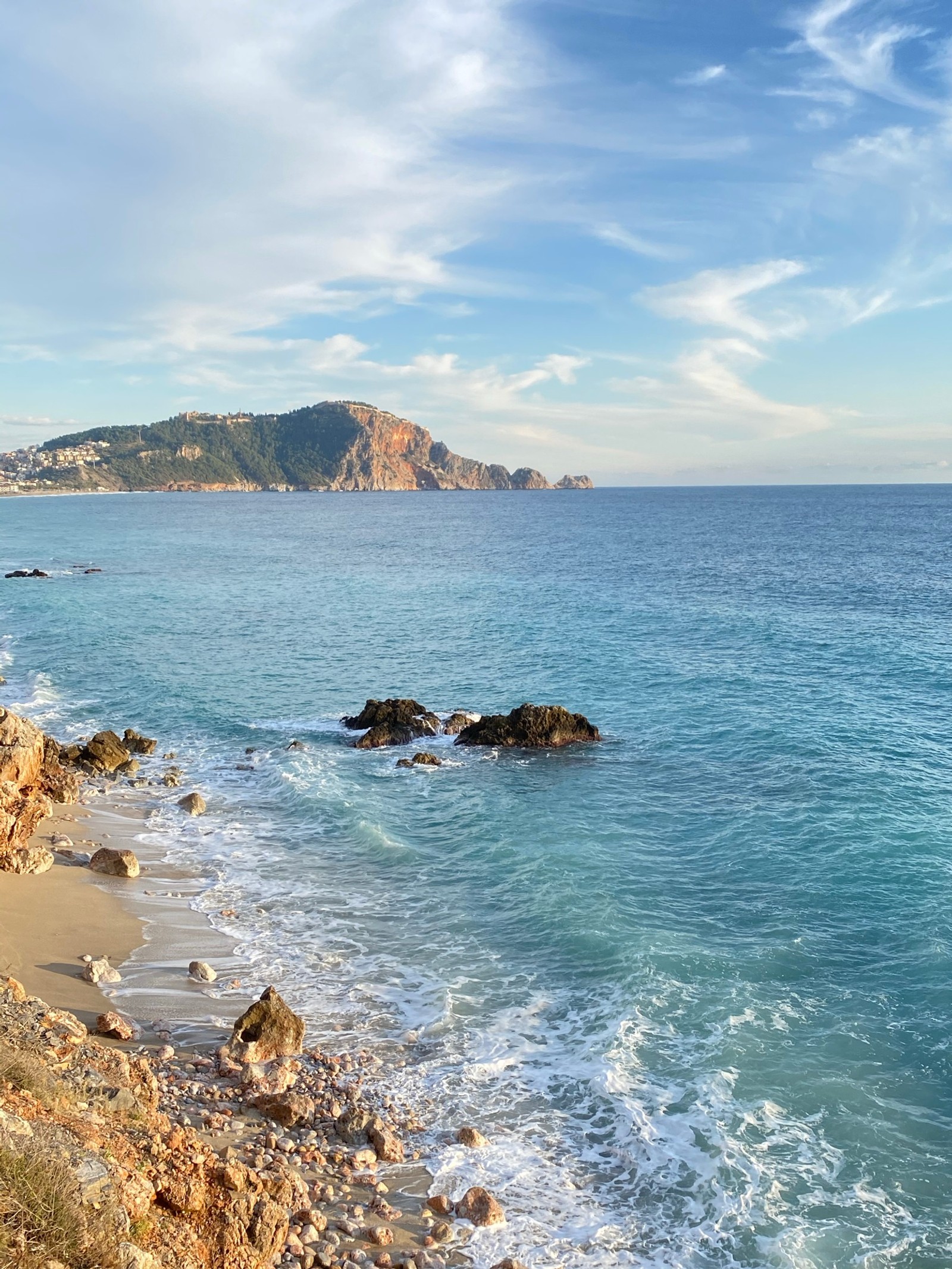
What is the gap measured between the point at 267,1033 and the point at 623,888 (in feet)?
26.8

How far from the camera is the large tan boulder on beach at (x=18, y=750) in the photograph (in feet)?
62.8

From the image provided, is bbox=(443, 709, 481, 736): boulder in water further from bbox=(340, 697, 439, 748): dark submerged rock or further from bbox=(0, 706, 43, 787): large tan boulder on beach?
bbox=(0, 706, 43, 787): large tan boulder on beach

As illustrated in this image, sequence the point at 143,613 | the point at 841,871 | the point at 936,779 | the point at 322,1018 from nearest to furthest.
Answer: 1. the point at 322,1018
2. the point at 841,871
3. the point at 936,779
4. the point at 143,613

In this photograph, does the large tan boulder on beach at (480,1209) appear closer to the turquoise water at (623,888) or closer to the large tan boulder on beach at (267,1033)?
the turquoise water at (623,888)

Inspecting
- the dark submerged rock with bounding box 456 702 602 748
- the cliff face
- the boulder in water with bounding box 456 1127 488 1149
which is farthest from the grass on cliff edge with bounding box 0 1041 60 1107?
the dark submerged rock with bounding box 456 702 602 748

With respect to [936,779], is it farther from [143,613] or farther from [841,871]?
[143,613]

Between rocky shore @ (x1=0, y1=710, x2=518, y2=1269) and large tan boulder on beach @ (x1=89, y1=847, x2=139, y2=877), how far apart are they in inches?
170

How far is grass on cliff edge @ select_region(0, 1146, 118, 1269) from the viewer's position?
5.46 meters

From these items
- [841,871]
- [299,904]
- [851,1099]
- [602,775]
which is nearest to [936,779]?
[841,871]

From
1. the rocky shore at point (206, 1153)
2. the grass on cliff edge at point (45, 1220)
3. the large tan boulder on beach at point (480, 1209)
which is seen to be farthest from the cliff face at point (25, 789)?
the grass on cliff edge at point (45, 1220)

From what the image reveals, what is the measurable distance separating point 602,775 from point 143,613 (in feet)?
116

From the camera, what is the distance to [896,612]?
152 ft

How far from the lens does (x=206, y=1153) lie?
834cm

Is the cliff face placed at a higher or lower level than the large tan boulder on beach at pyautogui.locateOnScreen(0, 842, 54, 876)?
higher
